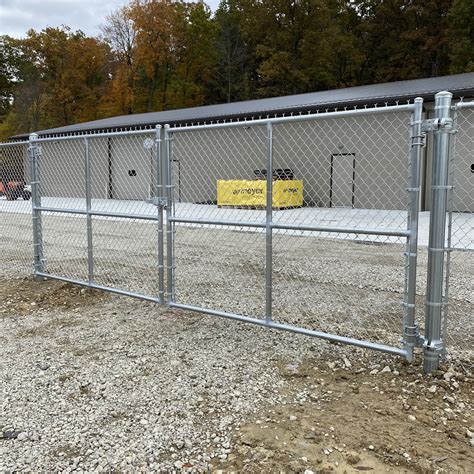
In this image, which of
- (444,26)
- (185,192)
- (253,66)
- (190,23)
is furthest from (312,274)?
(190,23)

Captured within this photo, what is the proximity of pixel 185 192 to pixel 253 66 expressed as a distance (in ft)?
98.4

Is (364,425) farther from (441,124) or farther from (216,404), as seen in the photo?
(441,124)

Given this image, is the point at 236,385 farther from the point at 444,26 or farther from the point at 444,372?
the point at 444,26

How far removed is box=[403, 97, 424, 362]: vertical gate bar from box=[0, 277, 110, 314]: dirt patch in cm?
351

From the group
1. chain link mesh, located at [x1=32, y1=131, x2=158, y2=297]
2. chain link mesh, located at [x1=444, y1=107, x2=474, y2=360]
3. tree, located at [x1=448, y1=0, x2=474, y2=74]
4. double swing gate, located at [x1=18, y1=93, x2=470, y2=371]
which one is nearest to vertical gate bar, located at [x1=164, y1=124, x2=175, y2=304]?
double swing gate, located at [x1=18, y1=93, x2=470, y2=371]

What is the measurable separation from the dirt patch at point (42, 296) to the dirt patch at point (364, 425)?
9.76ft

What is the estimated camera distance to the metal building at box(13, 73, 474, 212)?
15.8 metres

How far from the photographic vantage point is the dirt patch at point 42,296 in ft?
17.7

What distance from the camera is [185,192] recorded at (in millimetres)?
19641

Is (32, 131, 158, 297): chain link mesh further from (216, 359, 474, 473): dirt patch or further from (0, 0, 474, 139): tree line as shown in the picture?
(0, 0, 474, 139): tree line

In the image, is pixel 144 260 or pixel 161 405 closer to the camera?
pixel 161 405

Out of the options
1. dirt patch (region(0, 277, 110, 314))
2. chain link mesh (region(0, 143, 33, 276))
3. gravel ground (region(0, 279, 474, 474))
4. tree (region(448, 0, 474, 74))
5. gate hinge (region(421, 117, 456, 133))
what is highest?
tree (region(448, 0, 474, 74))

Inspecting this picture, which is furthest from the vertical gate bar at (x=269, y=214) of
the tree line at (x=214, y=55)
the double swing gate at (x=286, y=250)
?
the tree line at (x=214, y=55)

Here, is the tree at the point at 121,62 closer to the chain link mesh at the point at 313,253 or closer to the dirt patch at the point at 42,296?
the chain link mesh at the point at 313,253
